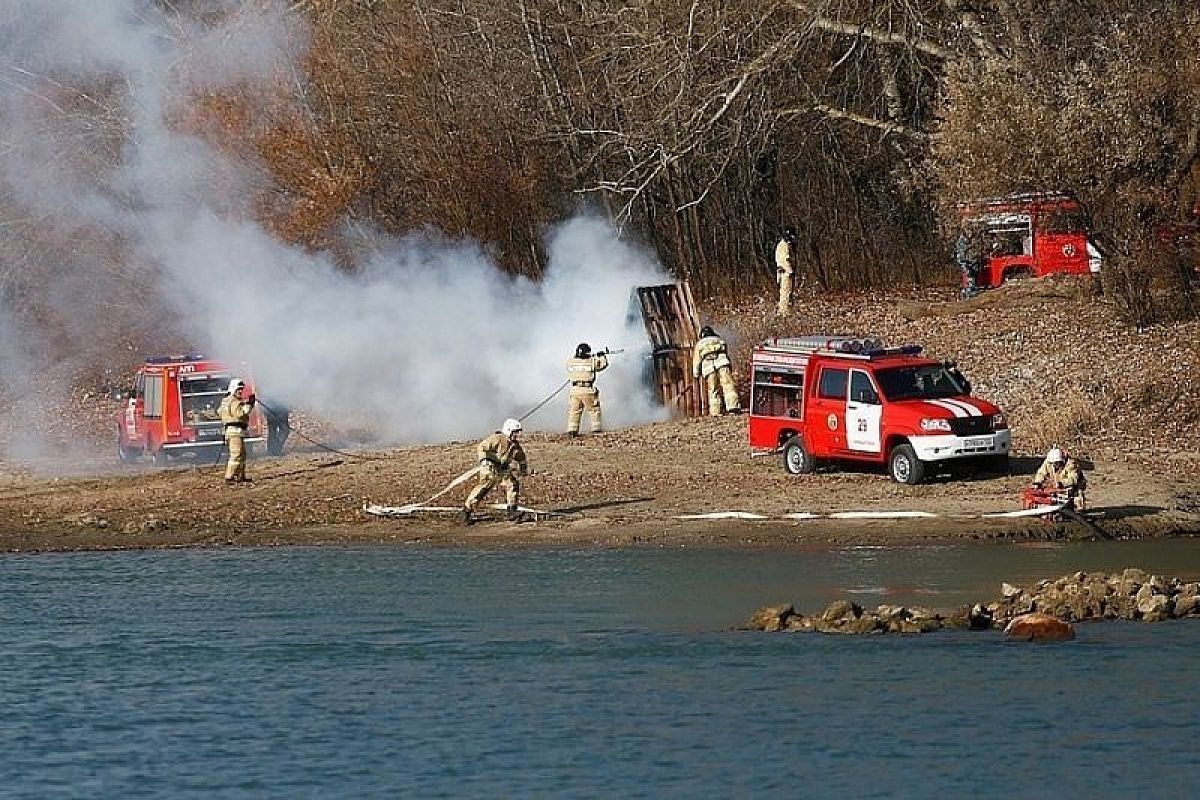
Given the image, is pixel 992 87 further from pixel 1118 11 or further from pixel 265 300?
pixel 265 300

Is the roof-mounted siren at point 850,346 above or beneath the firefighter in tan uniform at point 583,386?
above

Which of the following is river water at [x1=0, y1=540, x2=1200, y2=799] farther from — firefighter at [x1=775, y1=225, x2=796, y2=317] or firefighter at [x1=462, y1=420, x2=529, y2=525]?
firefighter at [x1=775, y1=225, x2=796, y2=317]

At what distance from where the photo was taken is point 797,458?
34750 millimetres

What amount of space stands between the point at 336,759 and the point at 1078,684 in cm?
756

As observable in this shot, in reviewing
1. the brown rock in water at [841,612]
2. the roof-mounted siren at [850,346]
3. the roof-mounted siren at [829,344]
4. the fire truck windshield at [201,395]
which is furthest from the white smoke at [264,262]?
the brown rock in water at [841,612]

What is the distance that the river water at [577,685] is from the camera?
68.9ft

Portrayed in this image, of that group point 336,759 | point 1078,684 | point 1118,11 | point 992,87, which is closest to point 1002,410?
point 992,87

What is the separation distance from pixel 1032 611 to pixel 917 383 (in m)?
8.27

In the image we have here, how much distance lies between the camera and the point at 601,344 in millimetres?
43094

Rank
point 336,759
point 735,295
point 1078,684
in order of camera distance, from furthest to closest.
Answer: point 735,295 < point 1078,684 < point 336,759

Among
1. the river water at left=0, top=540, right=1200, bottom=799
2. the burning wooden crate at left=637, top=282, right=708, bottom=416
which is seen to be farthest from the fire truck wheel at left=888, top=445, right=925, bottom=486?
the burning wooden crate at left=637, top=282, right=708, bottom=416

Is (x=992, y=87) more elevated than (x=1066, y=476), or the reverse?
(x=992, y=87)

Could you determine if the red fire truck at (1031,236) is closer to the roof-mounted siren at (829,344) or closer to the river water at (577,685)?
the roof-mounted siren at (829,344)

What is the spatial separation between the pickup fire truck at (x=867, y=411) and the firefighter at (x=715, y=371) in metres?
4.65
